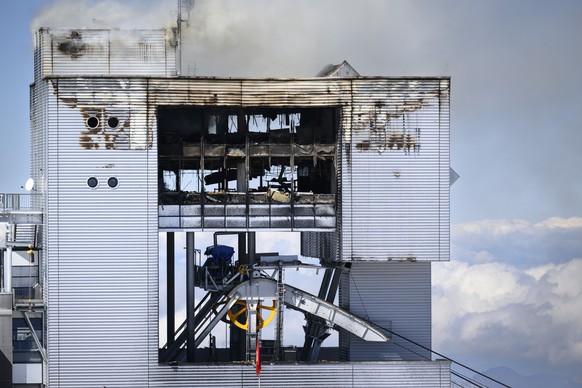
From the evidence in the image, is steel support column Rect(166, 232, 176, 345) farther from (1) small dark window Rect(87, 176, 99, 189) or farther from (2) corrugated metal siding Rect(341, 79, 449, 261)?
(2) corrugated metal siding Rect(341, 79, 449, 261)

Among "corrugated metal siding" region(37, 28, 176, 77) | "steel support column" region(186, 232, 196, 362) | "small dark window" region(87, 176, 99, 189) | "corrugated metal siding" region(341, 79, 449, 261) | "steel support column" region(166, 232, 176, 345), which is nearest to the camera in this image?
"small dark window" region(87, 176, 99, 189)

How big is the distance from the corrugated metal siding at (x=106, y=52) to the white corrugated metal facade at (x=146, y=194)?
0.26 feet

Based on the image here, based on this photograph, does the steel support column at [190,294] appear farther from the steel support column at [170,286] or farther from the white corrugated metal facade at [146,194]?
the steel support column at [170,286]

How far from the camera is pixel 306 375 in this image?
57.2 meters

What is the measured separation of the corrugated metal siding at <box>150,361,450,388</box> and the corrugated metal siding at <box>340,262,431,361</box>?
105 inches

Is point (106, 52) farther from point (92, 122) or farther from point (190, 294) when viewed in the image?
point (190, 294)

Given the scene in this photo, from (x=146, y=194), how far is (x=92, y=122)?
4444mm

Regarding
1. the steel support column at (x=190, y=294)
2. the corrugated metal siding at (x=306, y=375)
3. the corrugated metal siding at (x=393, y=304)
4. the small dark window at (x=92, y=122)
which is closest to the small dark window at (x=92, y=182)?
the small dark window at (x=92, y=122)

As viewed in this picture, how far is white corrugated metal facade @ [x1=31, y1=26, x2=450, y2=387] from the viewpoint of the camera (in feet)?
A: 187

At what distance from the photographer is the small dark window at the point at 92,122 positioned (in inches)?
2270

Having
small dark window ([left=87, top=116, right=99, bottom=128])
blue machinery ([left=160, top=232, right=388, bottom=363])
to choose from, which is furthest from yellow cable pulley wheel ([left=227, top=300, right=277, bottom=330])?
small dark window ([left=87, top=116, right=99, bottom=128])

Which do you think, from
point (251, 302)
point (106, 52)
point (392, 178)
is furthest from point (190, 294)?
point (106, 52)

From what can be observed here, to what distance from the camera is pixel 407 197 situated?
58.6 meters

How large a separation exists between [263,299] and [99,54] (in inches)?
591
